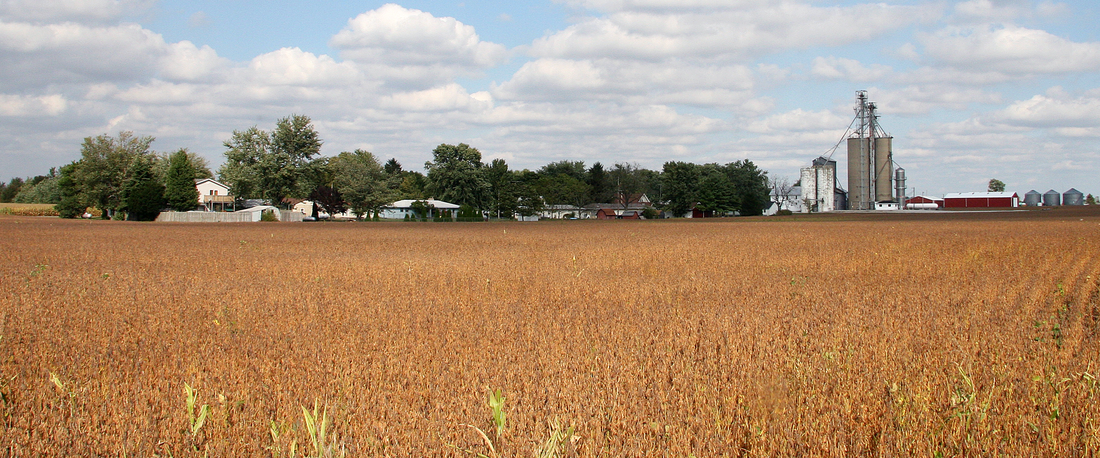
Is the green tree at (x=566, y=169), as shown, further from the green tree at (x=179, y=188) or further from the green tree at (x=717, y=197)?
the green tree at (x=179, y=188)

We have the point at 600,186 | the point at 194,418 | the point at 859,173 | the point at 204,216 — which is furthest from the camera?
the point at 600,186

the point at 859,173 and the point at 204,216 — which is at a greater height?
the point at 859,173

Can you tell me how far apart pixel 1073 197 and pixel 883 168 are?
7371 centimetres

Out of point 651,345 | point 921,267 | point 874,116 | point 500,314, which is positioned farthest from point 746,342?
point 874,116

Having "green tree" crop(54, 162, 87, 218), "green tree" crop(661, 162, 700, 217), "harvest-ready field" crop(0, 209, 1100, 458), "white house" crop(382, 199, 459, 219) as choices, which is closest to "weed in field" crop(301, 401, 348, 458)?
"harvest-ready field" crop(0, 209, 1100, 458)

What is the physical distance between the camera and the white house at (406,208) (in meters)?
115

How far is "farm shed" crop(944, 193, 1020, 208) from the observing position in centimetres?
13362

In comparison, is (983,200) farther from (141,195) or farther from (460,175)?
(141,195)

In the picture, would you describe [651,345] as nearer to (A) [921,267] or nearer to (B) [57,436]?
(B) [57,436]

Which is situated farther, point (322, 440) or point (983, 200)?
point (983, 200)

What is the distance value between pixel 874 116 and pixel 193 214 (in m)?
96.6

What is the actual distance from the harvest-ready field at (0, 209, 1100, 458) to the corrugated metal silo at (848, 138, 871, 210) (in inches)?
4105

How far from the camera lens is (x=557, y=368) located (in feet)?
21.7

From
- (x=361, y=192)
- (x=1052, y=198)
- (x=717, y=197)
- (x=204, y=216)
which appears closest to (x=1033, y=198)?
(x=1052, y=198)
